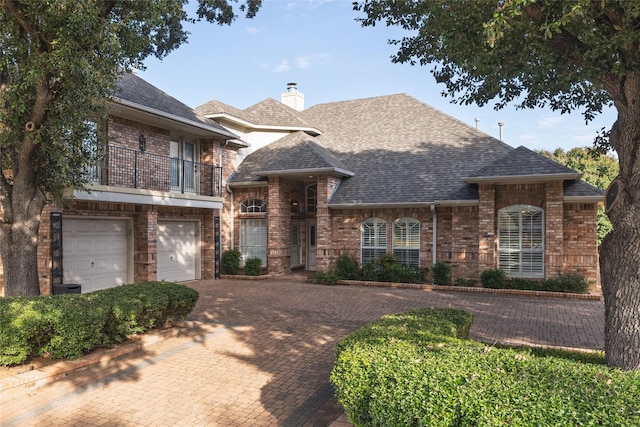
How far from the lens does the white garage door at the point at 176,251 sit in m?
15.6

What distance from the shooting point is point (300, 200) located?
20.1 meters

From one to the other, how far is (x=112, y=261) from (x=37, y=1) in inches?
353

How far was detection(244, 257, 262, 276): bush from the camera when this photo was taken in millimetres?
17562

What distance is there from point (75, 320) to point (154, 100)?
33.6 feet

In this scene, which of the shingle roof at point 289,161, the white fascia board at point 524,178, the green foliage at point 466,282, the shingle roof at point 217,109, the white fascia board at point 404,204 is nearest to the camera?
the white fascia board at point 524,178

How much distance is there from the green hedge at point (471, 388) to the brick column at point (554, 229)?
435 inches

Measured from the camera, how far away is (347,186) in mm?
18047

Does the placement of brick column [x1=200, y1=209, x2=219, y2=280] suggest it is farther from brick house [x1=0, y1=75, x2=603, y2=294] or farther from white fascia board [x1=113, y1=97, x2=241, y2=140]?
white fascia board [x1=113, y1=97, x2=241, y2=140]

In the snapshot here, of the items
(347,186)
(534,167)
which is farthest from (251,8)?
(534,167)

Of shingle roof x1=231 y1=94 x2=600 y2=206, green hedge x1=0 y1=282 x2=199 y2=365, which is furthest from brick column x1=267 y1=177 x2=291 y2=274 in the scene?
green hedge x1=0 y1=282 x2=199 y2=365

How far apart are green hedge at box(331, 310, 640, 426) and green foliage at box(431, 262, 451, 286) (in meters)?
11.1

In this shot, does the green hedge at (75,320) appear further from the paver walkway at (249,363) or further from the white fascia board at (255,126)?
the white fascia board at (255,126)

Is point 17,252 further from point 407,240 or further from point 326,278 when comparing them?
point 407,240

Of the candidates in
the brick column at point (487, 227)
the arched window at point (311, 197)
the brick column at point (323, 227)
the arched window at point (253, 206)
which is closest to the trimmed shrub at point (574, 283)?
the brick column at point (487, 227)
